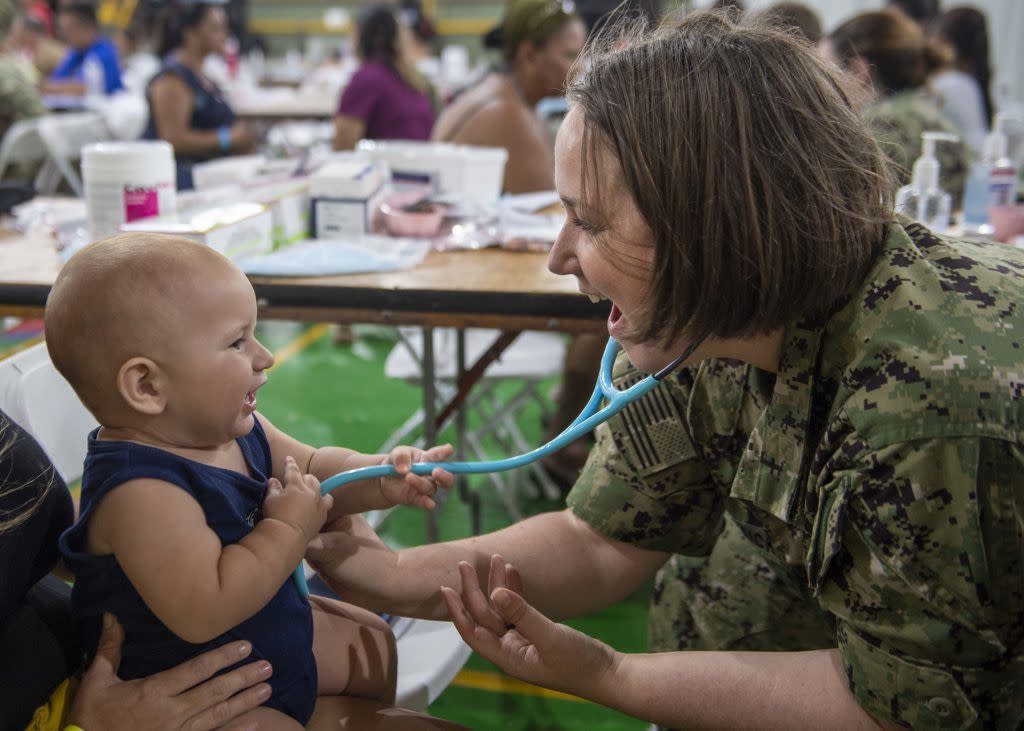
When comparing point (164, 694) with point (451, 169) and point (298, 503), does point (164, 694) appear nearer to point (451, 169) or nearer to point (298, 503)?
point (298, 503)

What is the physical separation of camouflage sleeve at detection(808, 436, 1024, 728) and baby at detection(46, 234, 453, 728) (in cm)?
45

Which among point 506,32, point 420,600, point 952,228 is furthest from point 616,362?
point 506,32

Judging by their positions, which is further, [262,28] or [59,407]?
[262,28]

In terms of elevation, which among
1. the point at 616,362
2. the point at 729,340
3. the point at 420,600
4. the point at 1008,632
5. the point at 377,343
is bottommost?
the point at 377,343

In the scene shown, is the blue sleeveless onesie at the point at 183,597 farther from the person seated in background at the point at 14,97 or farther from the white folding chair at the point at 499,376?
the person seated in background at the point at 14,97

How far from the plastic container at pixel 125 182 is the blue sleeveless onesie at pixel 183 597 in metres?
1.04

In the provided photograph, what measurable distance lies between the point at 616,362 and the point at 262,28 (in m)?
11.8

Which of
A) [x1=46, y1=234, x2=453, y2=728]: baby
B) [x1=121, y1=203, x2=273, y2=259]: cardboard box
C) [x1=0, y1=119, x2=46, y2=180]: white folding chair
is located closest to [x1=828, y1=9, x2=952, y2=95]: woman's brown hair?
[x1=121, y1=203, x2=273, y2=259]: cardboard box

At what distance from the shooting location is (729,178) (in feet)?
3.10

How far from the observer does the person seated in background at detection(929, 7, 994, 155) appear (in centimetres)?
443

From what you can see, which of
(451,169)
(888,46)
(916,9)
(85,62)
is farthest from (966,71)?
(85,62)

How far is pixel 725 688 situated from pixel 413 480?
411 mm

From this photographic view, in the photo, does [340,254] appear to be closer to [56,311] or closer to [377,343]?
[56,311]

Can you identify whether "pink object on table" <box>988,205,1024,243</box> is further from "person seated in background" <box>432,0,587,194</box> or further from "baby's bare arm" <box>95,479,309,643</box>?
"baby's bare arm" <box>95,479,309,643</box>
